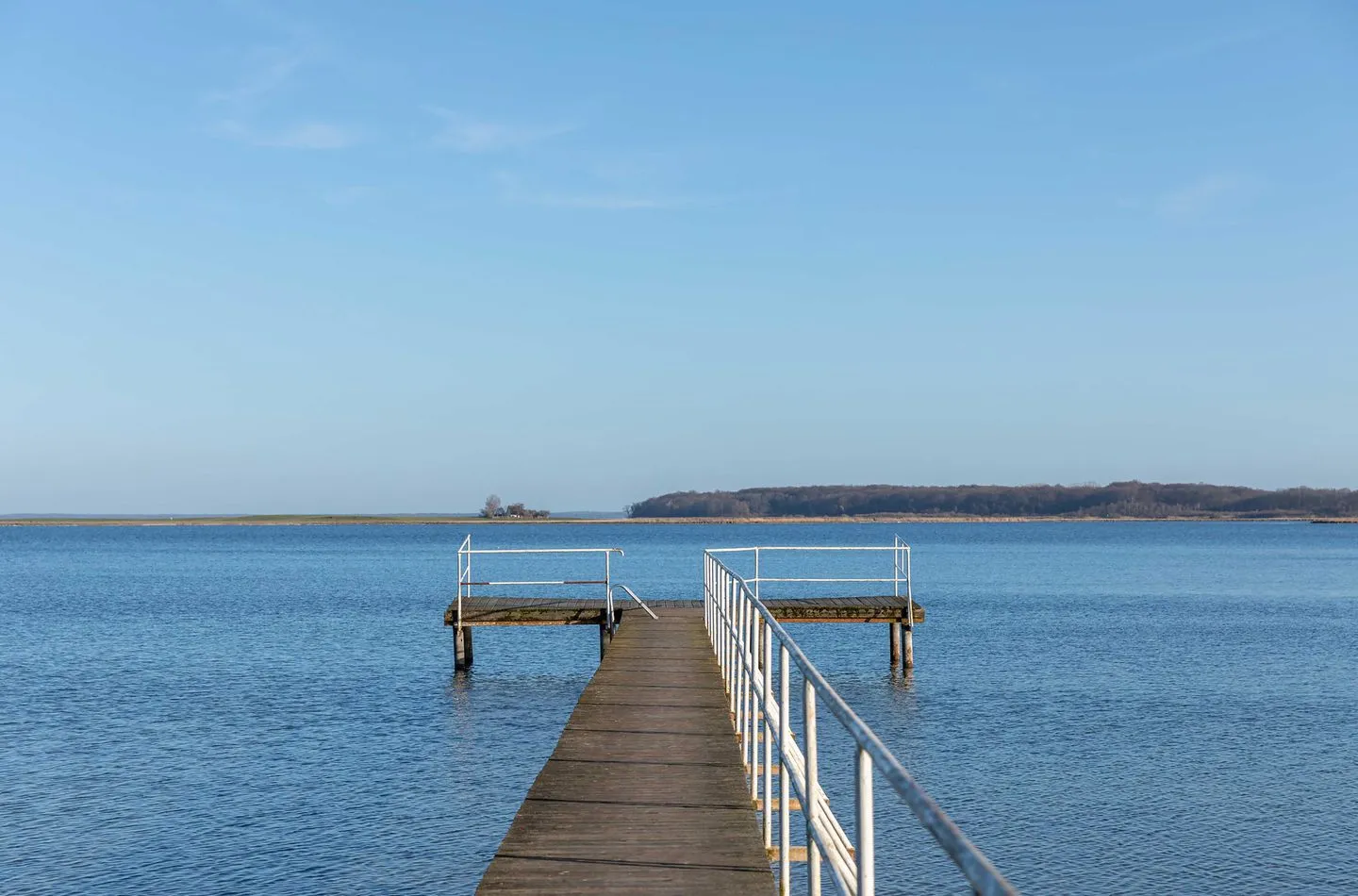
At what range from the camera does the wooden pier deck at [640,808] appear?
7246 mm

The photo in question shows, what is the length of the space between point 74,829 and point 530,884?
1028 centimetres

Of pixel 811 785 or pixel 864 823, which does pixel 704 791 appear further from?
pixel 864 823

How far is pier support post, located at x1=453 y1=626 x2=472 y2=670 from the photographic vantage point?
2797cm

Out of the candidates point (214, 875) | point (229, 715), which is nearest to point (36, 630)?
point (229, 715)

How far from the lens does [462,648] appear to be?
A: 28.6 metres

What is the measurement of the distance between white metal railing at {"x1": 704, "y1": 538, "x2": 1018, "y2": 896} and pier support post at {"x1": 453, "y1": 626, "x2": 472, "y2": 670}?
12.0 metres

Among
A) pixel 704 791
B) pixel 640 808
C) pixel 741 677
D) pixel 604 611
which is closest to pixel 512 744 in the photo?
pixel 604 611

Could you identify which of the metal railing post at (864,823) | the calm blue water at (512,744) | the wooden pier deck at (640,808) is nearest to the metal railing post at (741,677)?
the wooden pier deck at (640,808)

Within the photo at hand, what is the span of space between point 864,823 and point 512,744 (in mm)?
16499

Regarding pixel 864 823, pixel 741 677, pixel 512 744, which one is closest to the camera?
pixel 864 823

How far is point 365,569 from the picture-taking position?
85.4 metres

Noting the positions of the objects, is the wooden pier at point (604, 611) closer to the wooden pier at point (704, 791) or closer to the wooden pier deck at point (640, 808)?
the wooden pier at point (704, 791)

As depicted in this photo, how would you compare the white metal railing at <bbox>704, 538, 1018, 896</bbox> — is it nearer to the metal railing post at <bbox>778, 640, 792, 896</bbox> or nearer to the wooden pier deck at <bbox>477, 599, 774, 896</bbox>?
the metal railing post at <bbox>778, 640, 792, 896</bbox>

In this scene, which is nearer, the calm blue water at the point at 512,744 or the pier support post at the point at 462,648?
the calm blue water at the point at 512,744
